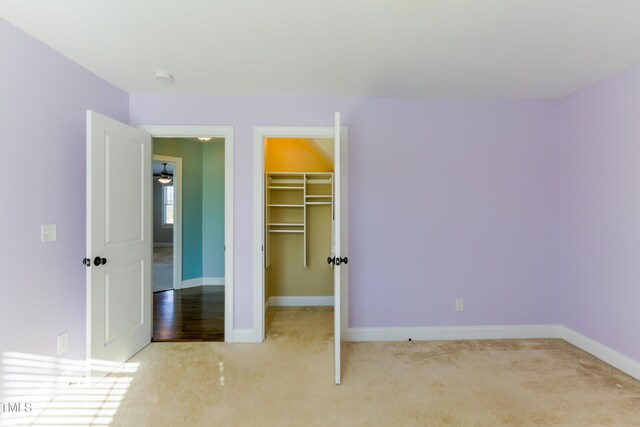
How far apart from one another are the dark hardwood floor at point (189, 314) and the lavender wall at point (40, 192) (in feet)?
3.36

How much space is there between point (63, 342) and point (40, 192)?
1105mm

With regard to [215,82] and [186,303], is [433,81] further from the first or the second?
[186,303]

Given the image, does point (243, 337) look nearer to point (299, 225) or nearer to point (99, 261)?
point (99, 261)

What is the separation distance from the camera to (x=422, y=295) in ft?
10.7

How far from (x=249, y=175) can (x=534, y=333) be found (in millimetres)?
3337

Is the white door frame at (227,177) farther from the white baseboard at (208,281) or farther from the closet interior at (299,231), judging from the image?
the white baseboard at (208,281)

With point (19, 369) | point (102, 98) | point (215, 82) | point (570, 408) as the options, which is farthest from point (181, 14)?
point (570, 408)

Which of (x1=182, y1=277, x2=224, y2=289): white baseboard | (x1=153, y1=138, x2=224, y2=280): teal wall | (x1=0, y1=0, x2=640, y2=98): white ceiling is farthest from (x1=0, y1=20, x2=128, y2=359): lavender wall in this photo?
(x1=182, y1=277, x2=224, y2=289): white baseboard

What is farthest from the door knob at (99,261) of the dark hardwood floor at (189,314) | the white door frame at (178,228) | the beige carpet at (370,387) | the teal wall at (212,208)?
the teal wall at (212,208)

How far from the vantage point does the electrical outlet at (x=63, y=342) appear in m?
2.31

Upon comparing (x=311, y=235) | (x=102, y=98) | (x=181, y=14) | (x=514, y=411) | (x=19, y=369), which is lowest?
(x=514, y=411)

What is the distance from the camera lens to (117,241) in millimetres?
2631

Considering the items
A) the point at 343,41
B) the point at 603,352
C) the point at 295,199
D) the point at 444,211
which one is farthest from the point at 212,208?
the point at 603,352

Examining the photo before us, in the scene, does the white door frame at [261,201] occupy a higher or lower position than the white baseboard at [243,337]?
higher
